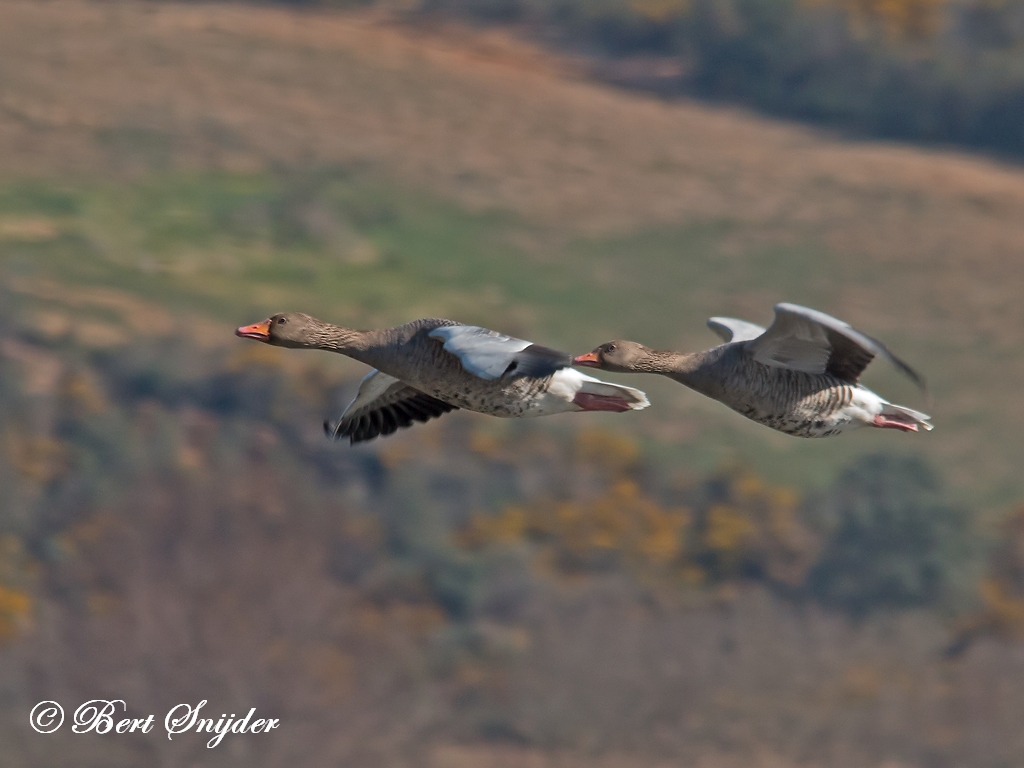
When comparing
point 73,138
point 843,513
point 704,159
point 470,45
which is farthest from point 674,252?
point 73,138

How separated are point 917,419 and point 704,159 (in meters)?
88.3

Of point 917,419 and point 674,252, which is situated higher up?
point 917,419

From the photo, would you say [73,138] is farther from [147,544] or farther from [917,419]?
[917,419]

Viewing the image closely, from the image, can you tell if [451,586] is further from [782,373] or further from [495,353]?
[495,353]

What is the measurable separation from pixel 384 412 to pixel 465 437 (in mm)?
63168

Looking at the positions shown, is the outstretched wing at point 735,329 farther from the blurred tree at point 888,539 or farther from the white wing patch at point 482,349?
the blurred tree at point 888,539

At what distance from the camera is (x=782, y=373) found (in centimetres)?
1684

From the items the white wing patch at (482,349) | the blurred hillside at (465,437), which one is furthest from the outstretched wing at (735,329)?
the blurred hillside at (465,437)

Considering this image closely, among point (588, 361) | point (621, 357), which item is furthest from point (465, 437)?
point (588, 361)

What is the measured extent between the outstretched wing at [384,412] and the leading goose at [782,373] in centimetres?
285

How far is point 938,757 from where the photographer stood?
65.8m

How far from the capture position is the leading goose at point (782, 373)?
1670cm

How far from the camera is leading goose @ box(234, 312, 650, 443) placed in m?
15.4

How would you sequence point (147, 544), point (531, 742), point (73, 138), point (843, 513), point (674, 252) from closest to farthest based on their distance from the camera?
point (531, 742) → point (147, 544) → point (843, 513) → point (674, 252) → point (73, 138)
